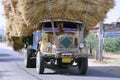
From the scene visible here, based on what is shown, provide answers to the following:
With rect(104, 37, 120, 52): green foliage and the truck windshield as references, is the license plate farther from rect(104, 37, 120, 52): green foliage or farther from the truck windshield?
rect(104, 37, 120, 52): green foliage

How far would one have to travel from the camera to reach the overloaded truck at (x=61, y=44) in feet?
56.2

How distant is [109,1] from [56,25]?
245 cm

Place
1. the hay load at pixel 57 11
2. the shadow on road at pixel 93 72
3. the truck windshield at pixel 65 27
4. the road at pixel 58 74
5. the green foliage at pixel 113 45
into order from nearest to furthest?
1. the road at pixel 58 74
2. the hay load at pixel 57 11
3. the shadow on road at pixel 93 72
4. the truck windshield at pixel 65 27
5. the green foliage at pixel 113 45

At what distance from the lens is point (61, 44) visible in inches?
679

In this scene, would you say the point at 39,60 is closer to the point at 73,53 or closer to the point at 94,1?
the point at 73,53

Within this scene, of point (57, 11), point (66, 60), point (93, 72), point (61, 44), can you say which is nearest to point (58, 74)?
point (66, 60)

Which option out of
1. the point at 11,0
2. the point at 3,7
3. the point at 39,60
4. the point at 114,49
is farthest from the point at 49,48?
the point at 114,49

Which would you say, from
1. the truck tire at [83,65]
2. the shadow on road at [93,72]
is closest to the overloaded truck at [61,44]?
the truck tire at [83,65]

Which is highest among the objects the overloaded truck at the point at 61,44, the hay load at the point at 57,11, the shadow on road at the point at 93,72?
the hay load at the point at 57,11

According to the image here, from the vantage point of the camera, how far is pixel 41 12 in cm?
1738

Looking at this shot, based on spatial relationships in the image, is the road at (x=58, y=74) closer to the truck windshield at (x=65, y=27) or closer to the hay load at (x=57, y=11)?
the truck windshield at (x=65, y=27)

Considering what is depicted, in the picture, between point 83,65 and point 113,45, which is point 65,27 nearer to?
point 83,65

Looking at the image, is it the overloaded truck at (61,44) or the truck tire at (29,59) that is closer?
the overloaded truck at (61,44)

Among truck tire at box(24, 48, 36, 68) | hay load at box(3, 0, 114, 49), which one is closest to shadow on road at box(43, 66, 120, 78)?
truck tire at box(24, 48, 36, 68)
